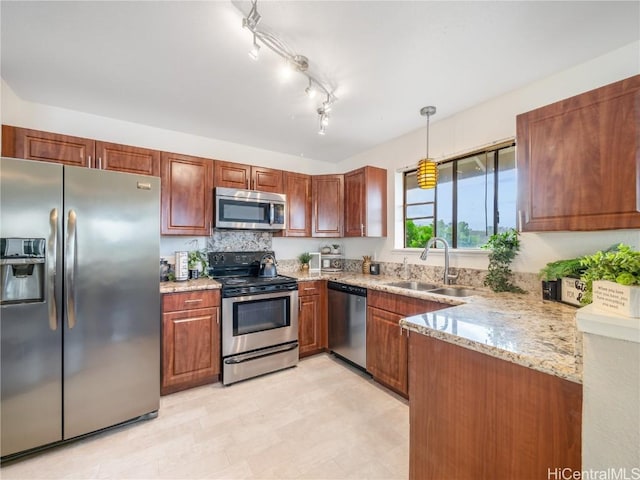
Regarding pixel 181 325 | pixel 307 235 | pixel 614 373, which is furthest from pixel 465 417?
pixel 307 235

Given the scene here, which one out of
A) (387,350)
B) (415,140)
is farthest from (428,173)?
(387,350)

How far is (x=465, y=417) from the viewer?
3.59 ft

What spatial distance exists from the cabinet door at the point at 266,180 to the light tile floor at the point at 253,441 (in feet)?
6.94

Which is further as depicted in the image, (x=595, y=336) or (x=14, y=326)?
(x=14, y=326)

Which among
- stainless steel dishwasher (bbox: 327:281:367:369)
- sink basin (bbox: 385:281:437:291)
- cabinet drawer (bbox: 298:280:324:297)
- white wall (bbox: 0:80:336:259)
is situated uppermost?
white wall (bbox: 0:80:336:259)

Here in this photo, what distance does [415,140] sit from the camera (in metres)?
2.96

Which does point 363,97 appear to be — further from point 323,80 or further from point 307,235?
point 307,235

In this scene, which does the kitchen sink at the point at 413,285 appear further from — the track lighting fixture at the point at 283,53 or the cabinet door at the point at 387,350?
the track lighting fixture at the point at 283,53

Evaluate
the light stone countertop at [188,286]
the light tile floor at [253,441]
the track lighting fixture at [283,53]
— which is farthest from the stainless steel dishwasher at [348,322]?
the track lighting fixture at [283,53]

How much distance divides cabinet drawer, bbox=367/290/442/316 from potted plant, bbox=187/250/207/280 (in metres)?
1.83

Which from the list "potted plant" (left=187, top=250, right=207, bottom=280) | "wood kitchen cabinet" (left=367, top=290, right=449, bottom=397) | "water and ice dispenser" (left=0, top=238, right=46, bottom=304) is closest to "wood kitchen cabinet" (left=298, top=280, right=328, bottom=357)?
"wood kitchen cabinet" (left=367, top=290, right=449, bottom=397)

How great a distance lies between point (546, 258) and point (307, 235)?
239cm

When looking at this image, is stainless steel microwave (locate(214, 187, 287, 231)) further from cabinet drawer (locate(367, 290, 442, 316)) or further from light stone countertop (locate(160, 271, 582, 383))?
light stone countertop (locate(160, 271, 582, 383))

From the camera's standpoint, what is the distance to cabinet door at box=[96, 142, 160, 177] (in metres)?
2.33
